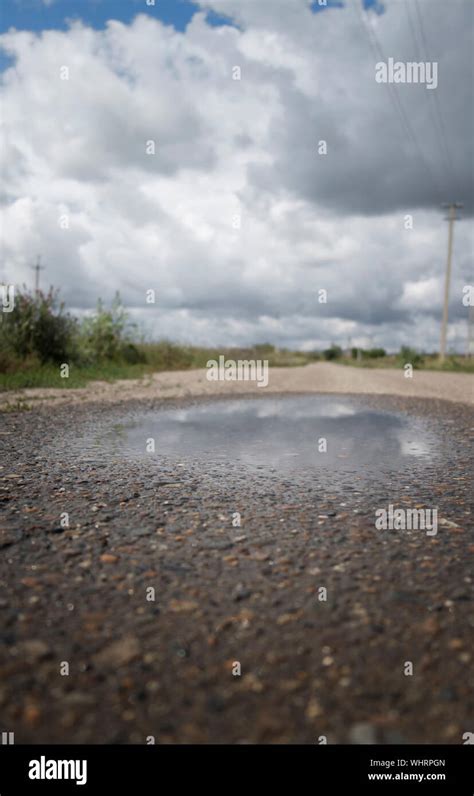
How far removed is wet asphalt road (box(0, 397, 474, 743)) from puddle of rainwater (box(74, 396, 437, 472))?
4.68 feet

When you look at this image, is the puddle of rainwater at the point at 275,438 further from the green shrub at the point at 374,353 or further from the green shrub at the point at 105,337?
the green shrub at the point at 374,353

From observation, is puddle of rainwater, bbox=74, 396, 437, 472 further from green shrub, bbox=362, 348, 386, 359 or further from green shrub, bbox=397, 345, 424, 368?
green shrub, bbox=362, 348, 386, 359

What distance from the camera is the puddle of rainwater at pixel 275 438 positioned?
561 cm

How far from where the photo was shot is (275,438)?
23.1 ft

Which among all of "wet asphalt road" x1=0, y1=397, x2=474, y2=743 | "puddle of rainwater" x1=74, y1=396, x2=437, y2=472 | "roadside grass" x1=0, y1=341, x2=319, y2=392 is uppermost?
"roadside grass" x1=0, y1=341, x2=319, y2=392

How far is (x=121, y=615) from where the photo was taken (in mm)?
2164

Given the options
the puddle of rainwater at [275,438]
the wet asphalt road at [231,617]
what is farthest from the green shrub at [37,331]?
the wet asphalt road at [231,617]

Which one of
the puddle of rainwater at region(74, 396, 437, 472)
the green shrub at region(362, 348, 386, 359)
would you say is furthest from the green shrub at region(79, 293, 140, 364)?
the green shrub at region(362, 348, 386, 359)

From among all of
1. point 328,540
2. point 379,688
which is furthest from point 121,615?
point 328,540

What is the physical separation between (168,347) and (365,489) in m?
28.0

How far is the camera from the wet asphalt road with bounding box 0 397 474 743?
163cm

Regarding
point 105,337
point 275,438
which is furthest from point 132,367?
point 275,438

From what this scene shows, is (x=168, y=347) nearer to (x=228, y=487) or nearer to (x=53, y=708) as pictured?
(x=228, y=487)

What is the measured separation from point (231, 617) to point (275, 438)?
490 cm
